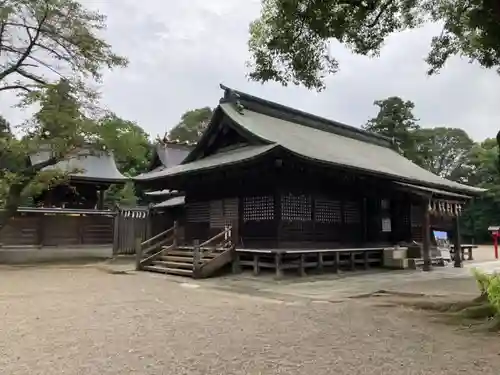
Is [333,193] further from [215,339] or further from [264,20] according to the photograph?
[215,339]

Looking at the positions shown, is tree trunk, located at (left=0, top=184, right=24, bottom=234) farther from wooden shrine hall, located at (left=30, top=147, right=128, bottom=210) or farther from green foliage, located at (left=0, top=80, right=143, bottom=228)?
wooden shrine hall, located at (left=30, top=147, right=128, bottom=210)

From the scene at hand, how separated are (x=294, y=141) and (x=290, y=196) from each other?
239cm

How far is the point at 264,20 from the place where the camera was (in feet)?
27.3

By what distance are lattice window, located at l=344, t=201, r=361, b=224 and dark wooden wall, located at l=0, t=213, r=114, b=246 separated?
10.1 metres

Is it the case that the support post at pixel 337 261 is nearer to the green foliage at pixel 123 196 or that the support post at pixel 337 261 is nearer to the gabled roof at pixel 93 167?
the gabled roof at pixel 93 167

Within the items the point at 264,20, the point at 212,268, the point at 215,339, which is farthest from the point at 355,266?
the point at 215,339

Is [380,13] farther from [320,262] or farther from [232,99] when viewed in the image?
[232,99]

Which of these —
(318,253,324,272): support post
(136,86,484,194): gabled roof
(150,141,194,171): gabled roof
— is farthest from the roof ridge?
(150,141,194,171): gabled roof

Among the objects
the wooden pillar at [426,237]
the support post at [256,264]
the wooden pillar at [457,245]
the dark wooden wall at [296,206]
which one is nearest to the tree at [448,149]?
the wooden pillar at [457,245]

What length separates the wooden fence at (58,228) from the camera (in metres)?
16.6

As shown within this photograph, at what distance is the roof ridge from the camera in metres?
16.4

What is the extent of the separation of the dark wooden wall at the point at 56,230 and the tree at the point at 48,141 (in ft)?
3.72

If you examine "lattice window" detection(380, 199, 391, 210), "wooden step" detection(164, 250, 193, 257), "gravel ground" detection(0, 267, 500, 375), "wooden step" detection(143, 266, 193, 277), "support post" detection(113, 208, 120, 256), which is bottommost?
"gravel ground" detection(0, 267, 500, 375)

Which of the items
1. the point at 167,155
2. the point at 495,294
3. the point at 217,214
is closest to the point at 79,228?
the point at 217,214
